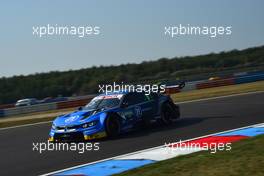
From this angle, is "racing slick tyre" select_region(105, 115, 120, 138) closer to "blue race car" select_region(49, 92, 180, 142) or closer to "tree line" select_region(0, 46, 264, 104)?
"blue race car" select_region(49, 92, 180, 142)

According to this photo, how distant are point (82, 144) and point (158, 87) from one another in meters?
3.53

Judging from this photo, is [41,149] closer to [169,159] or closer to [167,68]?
[169,159]

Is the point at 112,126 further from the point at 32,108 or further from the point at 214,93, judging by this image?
the point at 32,108

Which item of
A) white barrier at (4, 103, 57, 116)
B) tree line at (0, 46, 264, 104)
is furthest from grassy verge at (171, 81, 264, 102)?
tree line at (0, 46, 264, 104)

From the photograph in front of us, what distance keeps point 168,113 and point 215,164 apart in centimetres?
627

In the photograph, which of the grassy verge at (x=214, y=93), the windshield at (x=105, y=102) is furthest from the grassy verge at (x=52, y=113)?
the windshield at (x=105, y=102)

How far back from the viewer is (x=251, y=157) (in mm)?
7547

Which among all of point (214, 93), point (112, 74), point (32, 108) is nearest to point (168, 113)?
point (214, 93)

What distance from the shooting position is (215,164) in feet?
24.0

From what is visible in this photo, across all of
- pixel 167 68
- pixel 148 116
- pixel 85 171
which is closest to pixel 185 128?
pixel 148 116

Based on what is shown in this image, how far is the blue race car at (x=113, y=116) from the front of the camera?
11453 mm

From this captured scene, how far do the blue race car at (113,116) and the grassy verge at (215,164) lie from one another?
347 cm

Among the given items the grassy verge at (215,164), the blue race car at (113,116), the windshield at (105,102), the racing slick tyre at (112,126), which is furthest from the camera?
the windshield at (105,102)

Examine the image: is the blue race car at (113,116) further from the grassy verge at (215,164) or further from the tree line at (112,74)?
the tree line at (112,74)
